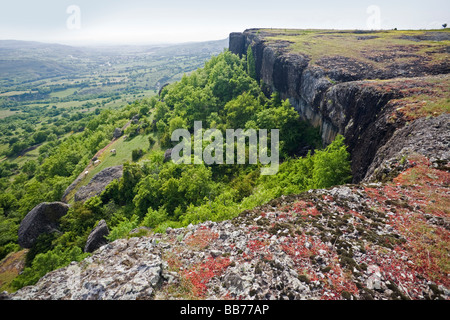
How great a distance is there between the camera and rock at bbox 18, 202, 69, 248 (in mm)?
42438

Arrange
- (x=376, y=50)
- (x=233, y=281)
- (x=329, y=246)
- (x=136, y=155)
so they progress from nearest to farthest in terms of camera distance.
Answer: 1. (x=233, y=281)
2. (x=329, y=246)
3. (x=376, y=50)
4. (x=136, y=155)

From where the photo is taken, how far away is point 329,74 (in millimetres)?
44219

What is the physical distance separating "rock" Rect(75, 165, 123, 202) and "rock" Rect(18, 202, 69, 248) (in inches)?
320

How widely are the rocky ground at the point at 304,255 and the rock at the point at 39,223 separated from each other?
122 feet

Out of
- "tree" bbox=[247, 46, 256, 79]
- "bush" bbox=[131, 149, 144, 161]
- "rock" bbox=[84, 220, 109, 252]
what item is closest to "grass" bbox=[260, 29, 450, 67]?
"tree" bbox=[247, 46, 256, 79]

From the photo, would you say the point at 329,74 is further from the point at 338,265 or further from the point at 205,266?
the point at 205,266

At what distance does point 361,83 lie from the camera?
1407 inches

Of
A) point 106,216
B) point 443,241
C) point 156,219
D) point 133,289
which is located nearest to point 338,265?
point 443,241

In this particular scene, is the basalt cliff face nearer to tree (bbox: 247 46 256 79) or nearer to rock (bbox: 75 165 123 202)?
rock (bbox: 75 165 123 202)

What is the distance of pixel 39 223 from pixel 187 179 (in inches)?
1229

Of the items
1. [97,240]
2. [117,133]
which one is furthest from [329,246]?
[117,133]

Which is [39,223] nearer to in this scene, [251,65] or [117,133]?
[117,133]

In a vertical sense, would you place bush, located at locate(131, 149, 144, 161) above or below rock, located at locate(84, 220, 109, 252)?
above

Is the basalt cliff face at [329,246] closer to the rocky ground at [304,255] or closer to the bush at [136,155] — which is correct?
the rocky ground at [304,255]
